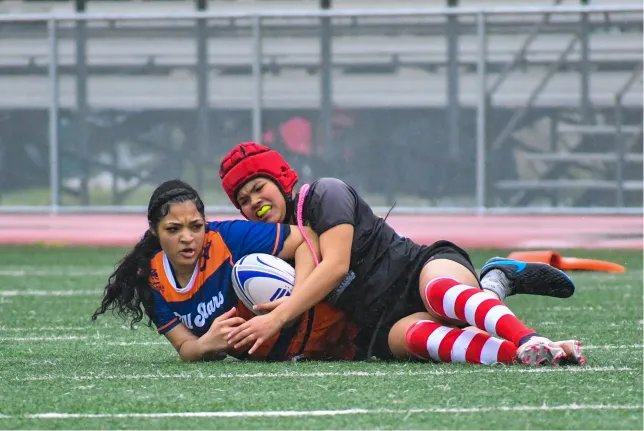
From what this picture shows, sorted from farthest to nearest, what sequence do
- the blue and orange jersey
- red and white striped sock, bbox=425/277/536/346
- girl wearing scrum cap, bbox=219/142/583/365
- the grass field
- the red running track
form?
the red running track < the blue and orange jersey < girl wearing scrum cap, bbox=219/142/583/365 < red and white striped sock, bbox=425/277/536/346 < the grass field

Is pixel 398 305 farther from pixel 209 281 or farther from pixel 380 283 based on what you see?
pixel 209 281

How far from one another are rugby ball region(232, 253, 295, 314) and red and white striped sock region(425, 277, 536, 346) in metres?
0.51

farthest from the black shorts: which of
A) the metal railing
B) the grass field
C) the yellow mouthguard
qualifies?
the metal railing

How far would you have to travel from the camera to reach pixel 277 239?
5.05 metres

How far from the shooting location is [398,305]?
510cm

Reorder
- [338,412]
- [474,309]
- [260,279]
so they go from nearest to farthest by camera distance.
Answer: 1. [338,412]
2. [474,309]
3. [260,279]

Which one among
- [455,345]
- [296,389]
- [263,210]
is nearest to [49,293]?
[263,210]

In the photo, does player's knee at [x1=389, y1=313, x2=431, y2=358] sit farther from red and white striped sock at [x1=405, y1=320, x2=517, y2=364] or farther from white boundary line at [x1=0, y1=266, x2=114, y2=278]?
white boundary line at [x1=0, y1=266, x2=114, y2=278]

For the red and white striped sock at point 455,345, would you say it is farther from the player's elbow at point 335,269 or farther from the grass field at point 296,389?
the player's elbow at point 335,269

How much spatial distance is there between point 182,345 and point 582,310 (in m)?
2.84

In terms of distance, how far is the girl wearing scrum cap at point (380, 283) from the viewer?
15.6 ft

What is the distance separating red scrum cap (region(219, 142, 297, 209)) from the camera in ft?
16.8

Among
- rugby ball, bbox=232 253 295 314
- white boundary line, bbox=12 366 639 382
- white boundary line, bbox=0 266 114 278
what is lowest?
white boundary line, bbox=0 266 114 278

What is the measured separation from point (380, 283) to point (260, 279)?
0.48 m
